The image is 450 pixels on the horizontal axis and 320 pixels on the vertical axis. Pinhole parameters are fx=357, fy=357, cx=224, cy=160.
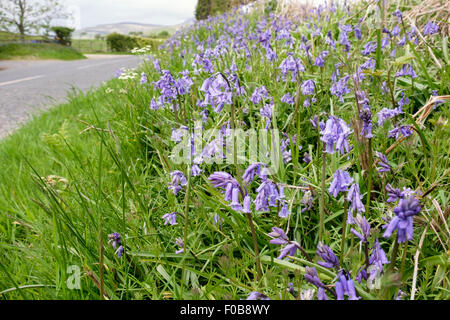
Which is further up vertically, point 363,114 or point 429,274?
point 363,114

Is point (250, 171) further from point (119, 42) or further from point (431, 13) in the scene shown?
point (119, 42)

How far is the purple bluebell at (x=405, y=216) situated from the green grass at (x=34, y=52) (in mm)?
22629

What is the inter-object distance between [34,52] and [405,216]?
953 inches

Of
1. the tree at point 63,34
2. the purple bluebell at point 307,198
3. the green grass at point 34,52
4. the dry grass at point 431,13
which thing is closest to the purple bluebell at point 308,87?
the purple bluebell at point 307,198

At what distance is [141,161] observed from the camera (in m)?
2.71

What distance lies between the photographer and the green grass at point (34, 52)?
780 inches

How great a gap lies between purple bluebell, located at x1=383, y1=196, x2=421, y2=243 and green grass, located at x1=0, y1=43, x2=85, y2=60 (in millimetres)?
22629

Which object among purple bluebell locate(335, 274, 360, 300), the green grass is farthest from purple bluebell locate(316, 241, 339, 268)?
the green grass

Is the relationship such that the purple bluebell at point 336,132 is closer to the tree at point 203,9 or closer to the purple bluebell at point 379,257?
the purple bluebell at point 379,257

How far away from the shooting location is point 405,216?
875mm

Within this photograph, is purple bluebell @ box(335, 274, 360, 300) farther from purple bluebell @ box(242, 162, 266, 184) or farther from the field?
purple bluebell @ box(242, 162, 266, 184)
